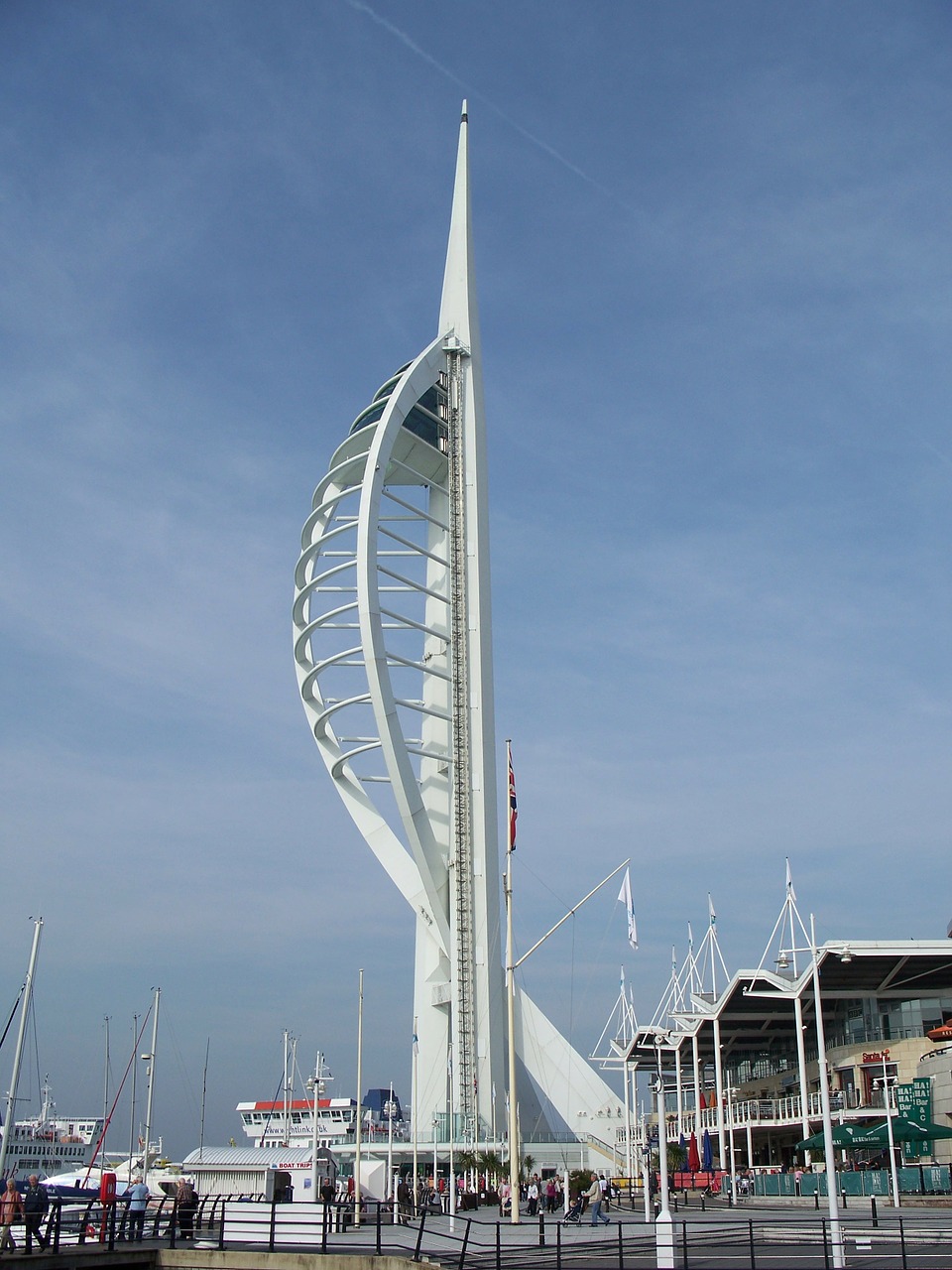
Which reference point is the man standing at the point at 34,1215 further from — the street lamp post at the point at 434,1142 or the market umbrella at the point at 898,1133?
the market umbrella at the point at 898,1133

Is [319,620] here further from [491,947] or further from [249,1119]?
[249,1119]

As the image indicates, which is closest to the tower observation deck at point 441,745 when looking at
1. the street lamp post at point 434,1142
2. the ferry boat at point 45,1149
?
the street lamp post at point 434,1142

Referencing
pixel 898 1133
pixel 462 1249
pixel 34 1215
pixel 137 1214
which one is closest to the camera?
pixel 462 1249

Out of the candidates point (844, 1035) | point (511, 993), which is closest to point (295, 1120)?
point (844, 1035)

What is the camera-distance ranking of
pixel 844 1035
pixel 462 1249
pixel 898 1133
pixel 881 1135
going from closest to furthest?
pixel 462 1249
pixel 898 1133
pixel 881 1135
pixel 844 1035

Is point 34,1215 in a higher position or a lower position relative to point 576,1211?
higher

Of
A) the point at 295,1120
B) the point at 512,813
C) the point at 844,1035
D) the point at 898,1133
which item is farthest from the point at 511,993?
the point at 295,1120

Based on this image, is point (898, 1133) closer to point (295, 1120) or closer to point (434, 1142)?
point (434, 1142)

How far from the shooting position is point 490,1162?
43.2m

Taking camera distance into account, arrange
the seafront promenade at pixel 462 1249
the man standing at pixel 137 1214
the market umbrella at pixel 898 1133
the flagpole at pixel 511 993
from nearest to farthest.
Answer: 1. the seafront promenade at pixel 462 1249
2. the man standing at pixel 137 1214
3. the flagpole at pixel 511 993
4. the market umbrella at pixel 898 1133

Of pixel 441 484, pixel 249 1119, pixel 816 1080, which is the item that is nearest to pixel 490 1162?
pixel 816 1080

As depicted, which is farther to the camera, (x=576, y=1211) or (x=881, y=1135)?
(x=881, y=1135)

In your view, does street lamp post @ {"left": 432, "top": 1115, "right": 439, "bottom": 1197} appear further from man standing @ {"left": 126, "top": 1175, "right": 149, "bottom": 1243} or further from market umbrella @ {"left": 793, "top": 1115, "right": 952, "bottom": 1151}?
man standing @ {"left": 126, "top": 1175, "right": 149, "bottom": 1243}

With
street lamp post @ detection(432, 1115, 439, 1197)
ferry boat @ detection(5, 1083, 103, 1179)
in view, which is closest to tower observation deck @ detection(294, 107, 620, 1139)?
street lamp post @ detection(432, 1115, 439, 1197)
